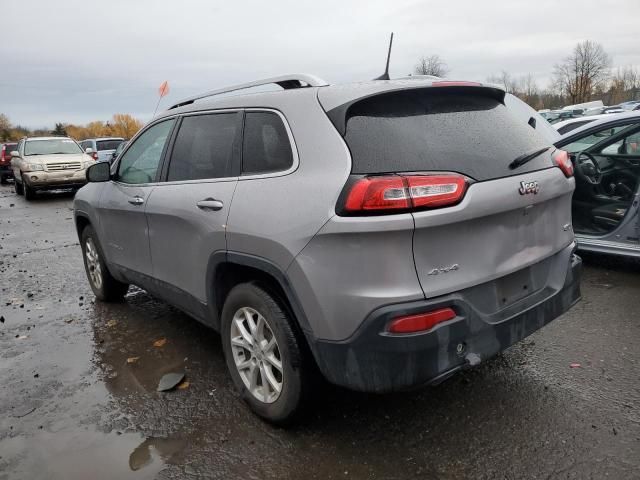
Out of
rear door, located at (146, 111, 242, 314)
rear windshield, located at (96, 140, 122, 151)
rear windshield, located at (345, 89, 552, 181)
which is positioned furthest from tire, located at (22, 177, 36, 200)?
rear windshield, located at (345, 89, 552, 181)

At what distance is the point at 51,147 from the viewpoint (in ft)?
52.5

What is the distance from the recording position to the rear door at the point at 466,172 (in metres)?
2.36

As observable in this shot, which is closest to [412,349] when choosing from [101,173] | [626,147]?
[101,173]

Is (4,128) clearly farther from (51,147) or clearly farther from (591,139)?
(591,139)

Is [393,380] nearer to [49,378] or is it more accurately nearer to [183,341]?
[183,341]

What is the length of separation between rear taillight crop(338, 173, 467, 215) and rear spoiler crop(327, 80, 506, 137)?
0.35 m

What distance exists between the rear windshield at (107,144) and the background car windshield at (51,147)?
6.06m

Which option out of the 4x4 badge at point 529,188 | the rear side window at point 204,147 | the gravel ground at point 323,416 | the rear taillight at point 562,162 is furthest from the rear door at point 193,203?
the rear taillight at point 562,162

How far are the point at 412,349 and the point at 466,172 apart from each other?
2.85ft

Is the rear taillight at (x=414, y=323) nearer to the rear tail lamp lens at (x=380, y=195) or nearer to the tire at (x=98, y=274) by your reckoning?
the rear tail lamp lens at (x=380, y=195)

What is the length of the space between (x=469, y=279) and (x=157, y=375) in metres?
2.40

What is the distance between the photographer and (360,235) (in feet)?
7.51

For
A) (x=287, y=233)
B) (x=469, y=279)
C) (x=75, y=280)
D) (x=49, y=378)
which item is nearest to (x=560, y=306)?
(x=469, y=279)

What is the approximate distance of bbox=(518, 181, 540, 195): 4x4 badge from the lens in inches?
103
